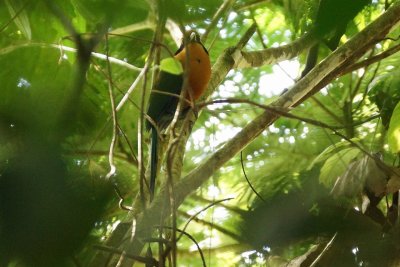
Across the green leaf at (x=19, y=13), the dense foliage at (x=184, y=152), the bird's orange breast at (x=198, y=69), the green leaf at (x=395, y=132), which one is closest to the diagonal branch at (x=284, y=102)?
the dense foliage at (x=184, y=152)

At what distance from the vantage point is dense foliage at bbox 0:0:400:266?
33 cm

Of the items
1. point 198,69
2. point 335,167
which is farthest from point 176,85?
point 335,167

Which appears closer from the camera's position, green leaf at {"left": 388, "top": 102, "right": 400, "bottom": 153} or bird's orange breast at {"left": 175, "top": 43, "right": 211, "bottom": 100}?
green leaf at {"left": 388, "top": 102, "right": 400, "bottom": 153}

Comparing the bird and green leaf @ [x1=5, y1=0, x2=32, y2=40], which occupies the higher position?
the bird

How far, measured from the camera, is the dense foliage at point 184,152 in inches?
12.8

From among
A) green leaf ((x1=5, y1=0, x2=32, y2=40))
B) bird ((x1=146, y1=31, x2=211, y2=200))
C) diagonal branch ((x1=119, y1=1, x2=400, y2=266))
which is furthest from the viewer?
bird ((x1=146, y1=31, x2=211, y2=200))

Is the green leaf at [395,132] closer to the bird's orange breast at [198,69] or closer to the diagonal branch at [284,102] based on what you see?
the diagonal branch at [284,102]

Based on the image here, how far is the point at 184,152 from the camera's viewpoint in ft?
4.95

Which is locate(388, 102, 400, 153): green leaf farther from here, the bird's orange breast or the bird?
the bird's orange breast

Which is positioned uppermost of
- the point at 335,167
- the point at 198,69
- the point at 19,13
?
the point at 198,69

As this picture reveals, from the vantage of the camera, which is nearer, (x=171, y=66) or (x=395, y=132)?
(x=171, y=66)

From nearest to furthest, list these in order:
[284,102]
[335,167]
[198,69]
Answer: [284,102]
[335,167]
[198,69]

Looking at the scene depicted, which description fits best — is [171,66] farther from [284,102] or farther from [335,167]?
[335,167]

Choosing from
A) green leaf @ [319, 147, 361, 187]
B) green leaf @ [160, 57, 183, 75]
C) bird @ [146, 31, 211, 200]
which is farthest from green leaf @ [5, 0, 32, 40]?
bird @ [146, 31, 211, 200]
